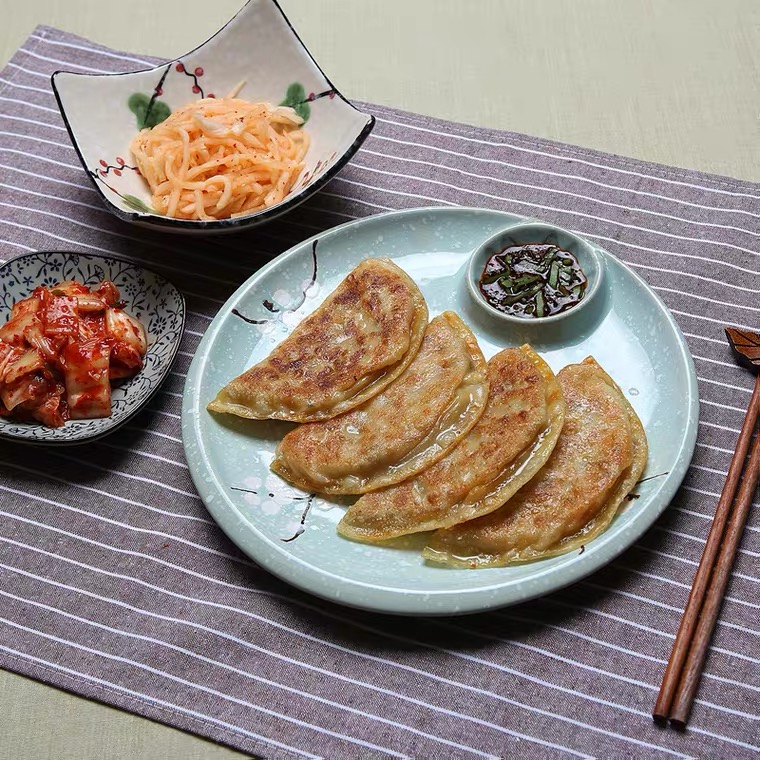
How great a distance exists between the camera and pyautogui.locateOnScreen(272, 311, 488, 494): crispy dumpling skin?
11.9 feet

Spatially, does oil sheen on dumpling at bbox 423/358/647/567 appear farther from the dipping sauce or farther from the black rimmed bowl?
the dipping sauce

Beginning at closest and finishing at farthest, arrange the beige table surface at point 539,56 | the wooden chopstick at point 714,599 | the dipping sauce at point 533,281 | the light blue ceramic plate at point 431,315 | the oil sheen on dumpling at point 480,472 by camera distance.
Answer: the wooden chopstick at point 714,599 < the light blue ceramic plate at point 431,315 < the oil sheen on dumpling at point 480,472 < the dipping sauce at point 533,281 < the beige table surface at point 539,56

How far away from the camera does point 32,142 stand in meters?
5.45

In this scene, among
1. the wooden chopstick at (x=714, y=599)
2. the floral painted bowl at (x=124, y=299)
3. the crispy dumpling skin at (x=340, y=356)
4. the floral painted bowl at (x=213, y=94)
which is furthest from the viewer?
the floral painted bowl at (x=213, y=94)

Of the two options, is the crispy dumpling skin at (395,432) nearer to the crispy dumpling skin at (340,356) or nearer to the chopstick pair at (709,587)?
Result: the crispy dumpling skin at (340,356)

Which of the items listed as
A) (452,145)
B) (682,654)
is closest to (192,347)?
(452,145)

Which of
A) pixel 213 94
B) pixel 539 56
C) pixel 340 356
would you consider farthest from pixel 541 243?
pixel 213 94

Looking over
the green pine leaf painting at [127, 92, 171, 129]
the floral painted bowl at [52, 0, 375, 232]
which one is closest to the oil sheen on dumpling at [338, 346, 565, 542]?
the floral painted bowl at [52, 0, 375, 232]

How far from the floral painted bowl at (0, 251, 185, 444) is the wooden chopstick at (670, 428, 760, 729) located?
268 centimetres

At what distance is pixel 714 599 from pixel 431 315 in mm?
1945

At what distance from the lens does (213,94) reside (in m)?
5.19

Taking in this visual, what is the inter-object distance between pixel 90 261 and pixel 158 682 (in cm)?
231

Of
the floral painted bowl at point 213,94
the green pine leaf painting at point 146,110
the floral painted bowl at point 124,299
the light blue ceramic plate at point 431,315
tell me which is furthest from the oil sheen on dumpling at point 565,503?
the green pine leaf painting at point 146,110

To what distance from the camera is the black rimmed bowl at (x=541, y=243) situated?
13.5 feet
